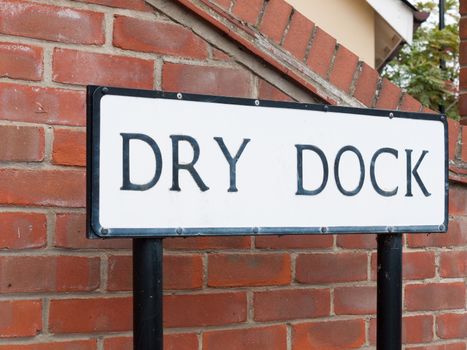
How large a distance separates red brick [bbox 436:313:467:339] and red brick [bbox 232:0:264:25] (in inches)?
41.6

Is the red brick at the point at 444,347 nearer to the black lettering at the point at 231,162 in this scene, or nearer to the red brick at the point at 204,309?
the red brick at the point at 204,309

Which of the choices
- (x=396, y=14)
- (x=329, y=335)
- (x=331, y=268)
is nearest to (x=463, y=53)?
(x=331, y=268)

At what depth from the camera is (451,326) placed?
2.38 metres

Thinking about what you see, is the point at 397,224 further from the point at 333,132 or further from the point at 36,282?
the point at 36,282

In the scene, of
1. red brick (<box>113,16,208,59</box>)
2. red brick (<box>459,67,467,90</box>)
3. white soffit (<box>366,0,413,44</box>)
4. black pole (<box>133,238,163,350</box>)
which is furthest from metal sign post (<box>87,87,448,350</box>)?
white soffit (<box>366,0,413,44</box>)

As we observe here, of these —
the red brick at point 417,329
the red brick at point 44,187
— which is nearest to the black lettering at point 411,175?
the red brick at point 417,329

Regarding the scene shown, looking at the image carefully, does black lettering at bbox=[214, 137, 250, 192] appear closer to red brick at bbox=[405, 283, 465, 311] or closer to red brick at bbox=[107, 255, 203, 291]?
red brick at bbox=[107, 255, 203, 291]

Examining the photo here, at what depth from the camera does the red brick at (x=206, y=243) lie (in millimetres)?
1967

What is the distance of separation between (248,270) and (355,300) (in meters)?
0.36

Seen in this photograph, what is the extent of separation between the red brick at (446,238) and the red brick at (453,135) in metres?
0.21

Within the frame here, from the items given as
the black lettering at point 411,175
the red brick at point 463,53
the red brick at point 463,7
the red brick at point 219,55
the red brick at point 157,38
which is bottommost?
the black lettering at point 411,175

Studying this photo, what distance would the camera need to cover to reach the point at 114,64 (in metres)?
1.93

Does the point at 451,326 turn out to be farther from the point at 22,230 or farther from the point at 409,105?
the point at 22,230

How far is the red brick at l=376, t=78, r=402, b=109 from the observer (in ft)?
7.53
